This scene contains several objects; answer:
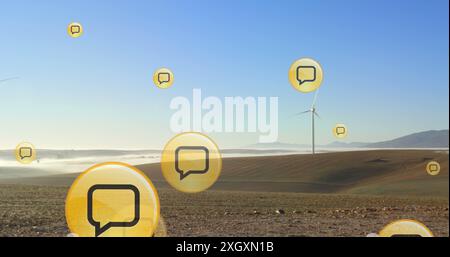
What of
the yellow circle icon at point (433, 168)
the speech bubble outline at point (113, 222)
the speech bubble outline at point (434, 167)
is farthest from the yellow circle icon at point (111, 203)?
the speech bubble outline at point (434, 167)

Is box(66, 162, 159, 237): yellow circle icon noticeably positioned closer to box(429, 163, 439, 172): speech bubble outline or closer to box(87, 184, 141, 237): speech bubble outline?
box(87, 184, 141, 237): speech bubble outline

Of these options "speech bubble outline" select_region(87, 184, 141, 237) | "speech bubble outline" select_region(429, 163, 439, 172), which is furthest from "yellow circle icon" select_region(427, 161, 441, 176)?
"speech bubble outline" select_region(87, 184, 141, 237)

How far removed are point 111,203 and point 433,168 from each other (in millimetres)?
35292

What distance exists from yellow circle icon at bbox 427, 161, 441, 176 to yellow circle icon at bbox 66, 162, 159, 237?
32.6m

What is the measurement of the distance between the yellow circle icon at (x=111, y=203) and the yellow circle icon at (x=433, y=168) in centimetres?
3260

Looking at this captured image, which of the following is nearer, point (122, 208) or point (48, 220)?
point (122, 208)

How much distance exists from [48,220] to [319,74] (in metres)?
4.87

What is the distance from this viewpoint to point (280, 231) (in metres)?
6.46

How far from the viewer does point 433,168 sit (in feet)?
115

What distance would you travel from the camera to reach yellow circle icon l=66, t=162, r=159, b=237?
11.7 feet

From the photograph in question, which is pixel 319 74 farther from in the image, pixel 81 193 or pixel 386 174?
pixel 386 174

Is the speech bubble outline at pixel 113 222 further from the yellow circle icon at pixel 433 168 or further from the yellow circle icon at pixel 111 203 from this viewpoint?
the yellow circle icon at pixel 433 168

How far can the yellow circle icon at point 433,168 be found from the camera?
33412 millimetres
